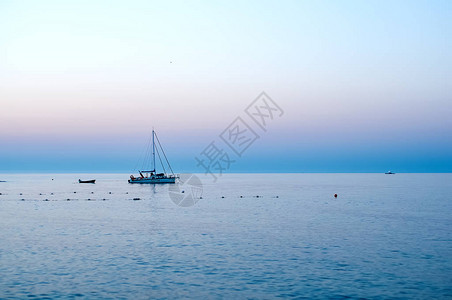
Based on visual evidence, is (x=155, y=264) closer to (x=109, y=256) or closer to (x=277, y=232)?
(x=109, y=256)

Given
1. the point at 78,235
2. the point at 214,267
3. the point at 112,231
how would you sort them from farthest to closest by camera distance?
the point at 112,231, the point at 78,235, the point at 214,267

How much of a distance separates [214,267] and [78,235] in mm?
19962

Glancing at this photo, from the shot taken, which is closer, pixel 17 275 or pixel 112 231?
pixel 17 275

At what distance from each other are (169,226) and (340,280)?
92.5 feet

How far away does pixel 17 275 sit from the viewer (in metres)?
26.5

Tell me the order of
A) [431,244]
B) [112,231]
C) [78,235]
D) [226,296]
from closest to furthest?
[226,296]
[431,244]
[78,235]
[112,231]

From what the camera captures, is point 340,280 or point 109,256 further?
point 109,256

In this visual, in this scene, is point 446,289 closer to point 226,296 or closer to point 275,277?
point 275,277

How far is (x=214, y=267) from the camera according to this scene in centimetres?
2888

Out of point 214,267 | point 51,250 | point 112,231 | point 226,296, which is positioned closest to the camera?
point 226,296

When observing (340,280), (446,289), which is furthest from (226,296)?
(446,289)

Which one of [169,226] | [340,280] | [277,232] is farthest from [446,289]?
[169,226]

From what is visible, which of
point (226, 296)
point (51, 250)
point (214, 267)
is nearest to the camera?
point (226, 296)

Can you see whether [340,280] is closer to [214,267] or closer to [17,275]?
[214,267]
